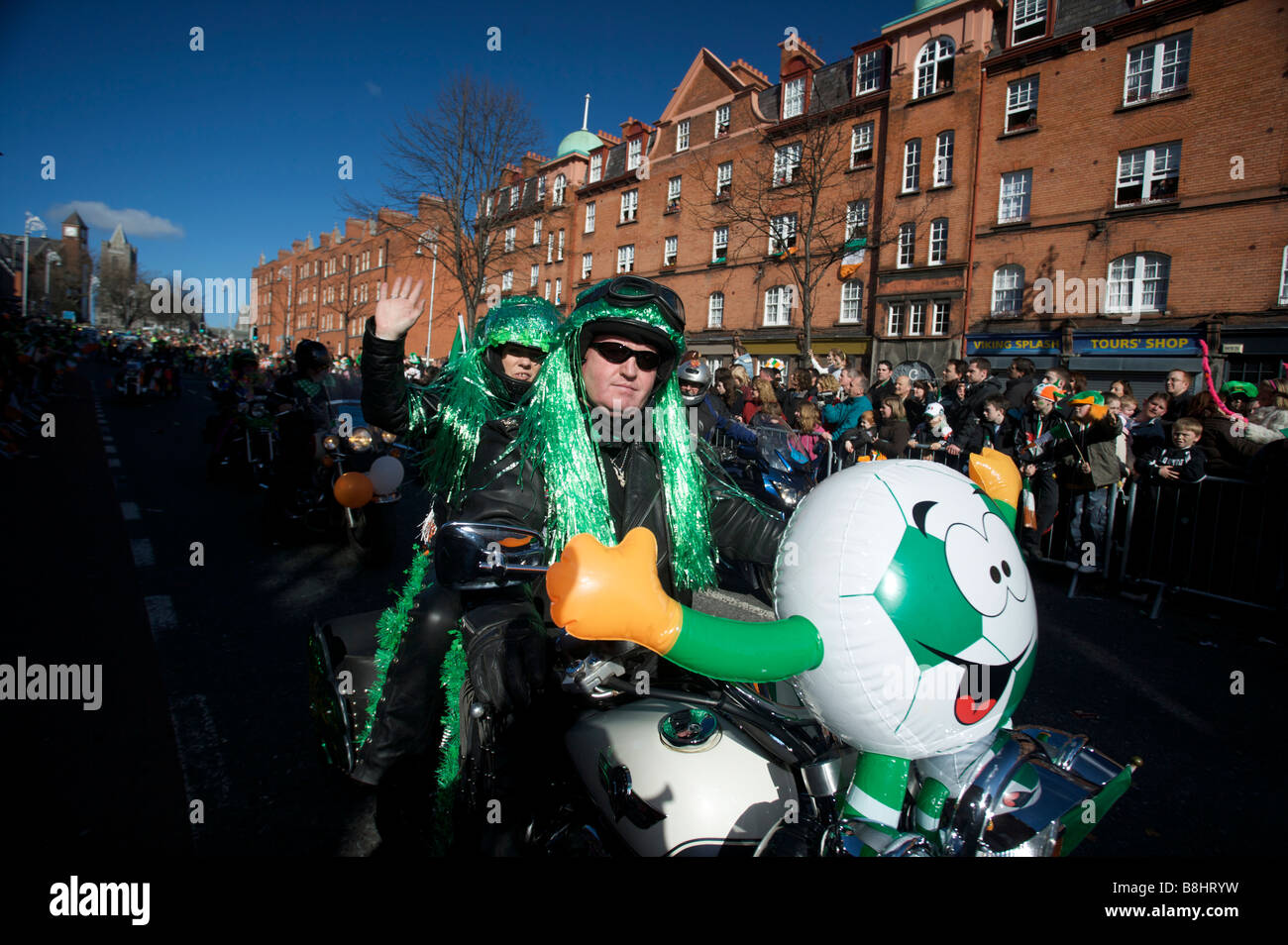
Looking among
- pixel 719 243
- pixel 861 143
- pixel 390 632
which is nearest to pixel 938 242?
pixel 861 143

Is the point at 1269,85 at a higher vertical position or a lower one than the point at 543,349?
higher

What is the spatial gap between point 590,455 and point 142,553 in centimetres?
561

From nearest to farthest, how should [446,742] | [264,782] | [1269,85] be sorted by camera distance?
[446,742] → [264,782] → [1269,85]

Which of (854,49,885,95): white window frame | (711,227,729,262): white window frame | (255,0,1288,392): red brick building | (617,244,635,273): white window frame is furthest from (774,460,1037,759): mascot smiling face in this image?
(617,244,635,273): white window frame

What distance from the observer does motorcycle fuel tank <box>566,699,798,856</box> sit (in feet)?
4.26

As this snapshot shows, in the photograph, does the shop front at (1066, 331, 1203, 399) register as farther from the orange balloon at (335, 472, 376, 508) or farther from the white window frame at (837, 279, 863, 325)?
the orange balloon at (335, 472, 376, 508)

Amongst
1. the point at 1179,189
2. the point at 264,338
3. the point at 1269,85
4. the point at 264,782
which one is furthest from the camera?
the point at 264,338

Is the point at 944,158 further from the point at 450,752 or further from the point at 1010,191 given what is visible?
the point at 450,752

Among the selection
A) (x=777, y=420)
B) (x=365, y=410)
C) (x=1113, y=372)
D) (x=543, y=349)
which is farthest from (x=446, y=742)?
(x=1113, y=372)

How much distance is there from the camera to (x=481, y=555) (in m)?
1.39

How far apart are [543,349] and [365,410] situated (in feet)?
2.15

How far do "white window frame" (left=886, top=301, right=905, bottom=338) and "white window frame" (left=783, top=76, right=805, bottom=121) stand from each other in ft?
26.5

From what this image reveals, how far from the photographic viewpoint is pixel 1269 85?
48.7ft
